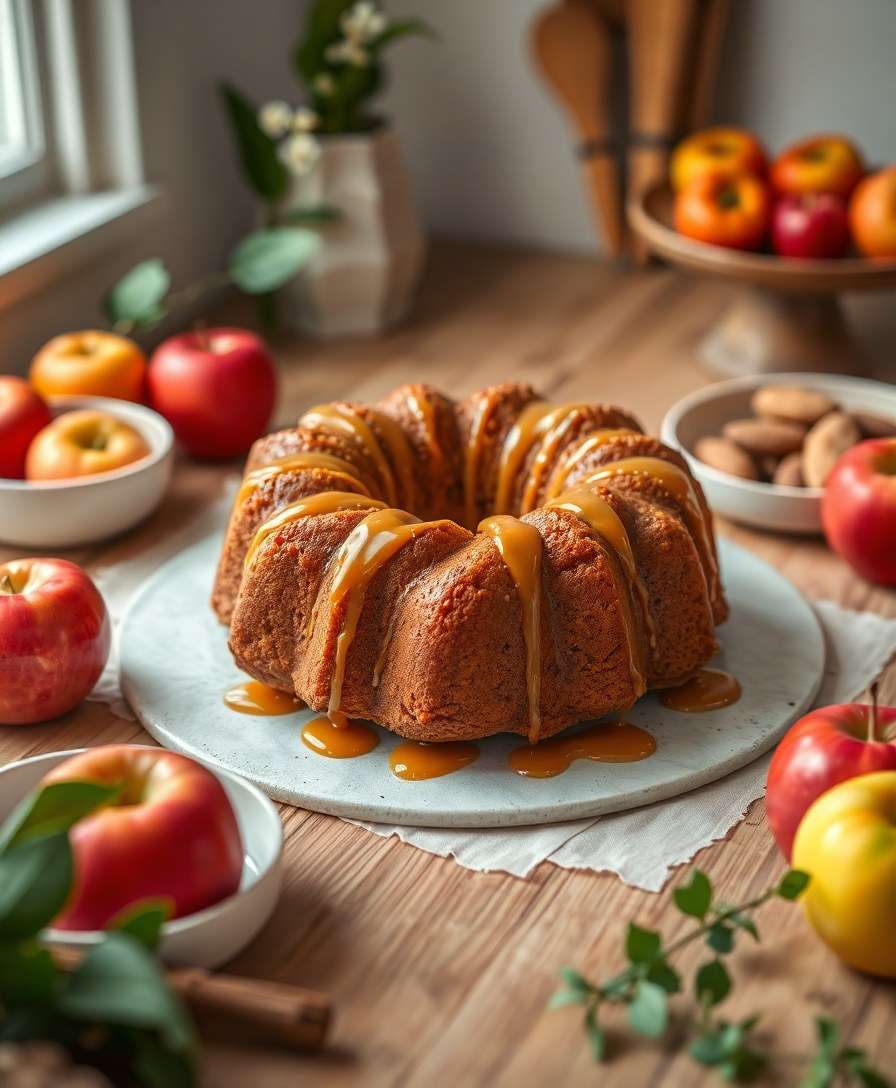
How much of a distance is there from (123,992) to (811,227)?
149 centimetres

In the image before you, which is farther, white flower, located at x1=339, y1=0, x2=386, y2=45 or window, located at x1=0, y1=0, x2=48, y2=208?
white flower, located at x1=339, y1=0, x2=386, y2=45

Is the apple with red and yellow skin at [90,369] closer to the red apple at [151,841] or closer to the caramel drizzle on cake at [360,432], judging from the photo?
the caramel drizzle on cake at [360,432]

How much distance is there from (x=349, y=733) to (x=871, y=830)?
48 cm

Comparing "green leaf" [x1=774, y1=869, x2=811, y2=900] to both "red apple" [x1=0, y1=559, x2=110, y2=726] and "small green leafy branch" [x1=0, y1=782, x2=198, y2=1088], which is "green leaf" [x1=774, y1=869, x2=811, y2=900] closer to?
"small green leafy branch" [x1=0, y1=782, x2=198, y2=1088]

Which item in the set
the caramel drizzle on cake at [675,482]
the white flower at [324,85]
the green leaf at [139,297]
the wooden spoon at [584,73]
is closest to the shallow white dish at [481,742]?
the caramel drizzle on cake at [675,482]

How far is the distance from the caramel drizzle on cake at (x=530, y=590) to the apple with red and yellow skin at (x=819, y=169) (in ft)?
3.40

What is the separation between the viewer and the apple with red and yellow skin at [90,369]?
176cm

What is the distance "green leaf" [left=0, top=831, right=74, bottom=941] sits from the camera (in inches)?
33.7

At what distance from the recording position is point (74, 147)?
207 cm

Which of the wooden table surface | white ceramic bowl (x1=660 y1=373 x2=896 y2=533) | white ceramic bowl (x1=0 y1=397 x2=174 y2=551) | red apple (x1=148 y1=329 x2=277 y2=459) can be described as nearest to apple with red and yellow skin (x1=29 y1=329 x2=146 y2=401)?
red apple (x1=148 y1=329 x2=277 y2=459)

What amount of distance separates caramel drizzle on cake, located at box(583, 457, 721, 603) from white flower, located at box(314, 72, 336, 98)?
1.04 metres

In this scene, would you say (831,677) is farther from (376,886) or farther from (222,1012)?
(222,1012)

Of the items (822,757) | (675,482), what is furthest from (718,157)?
(822,757)

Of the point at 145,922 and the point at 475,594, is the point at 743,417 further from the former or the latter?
the point at 145,922
